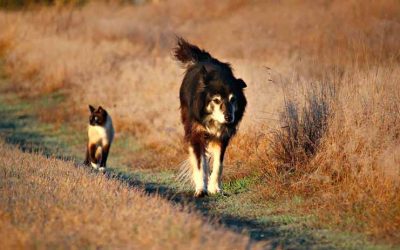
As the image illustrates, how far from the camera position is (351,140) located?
8883 millimetres

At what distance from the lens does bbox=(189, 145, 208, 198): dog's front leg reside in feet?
31.6

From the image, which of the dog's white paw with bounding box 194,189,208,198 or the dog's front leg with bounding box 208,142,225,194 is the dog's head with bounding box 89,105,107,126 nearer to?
the dog's front leg with bounding box 208,142,225,194

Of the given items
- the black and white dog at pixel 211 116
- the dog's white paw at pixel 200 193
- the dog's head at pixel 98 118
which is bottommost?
the dog's white paw at pixel 200 193

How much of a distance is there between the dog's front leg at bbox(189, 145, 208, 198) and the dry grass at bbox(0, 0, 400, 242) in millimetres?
904

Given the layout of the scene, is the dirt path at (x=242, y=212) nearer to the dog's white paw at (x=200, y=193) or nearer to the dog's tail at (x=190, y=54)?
the dog's white paw at (x=200, y=193)

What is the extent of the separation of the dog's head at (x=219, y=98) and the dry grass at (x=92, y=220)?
181cm

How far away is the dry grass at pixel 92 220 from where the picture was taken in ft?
18.8

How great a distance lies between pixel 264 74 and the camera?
15.8 m

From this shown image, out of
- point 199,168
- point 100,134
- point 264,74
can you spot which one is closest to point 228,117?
point 199,168

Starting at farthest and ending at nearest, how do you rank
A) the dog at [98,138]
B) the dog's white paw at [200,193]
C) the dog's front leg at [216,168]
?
the dog at [98,138]
the dog's front leg at [216,168]
the dog's white paw at [200,193]

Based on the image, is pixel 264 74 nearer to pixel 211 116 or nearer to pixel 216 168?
pixel 216 168

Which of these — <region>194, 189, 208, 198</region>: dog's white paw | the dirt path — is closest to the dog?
the dirt path

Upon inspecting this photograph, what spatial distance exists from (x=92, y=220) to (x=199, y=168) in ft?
11.3

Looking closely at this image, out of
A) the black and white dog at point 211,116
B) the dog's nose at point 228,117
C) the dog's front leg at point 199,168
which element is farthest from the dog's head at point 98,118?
the dog's nose at point 228,117
